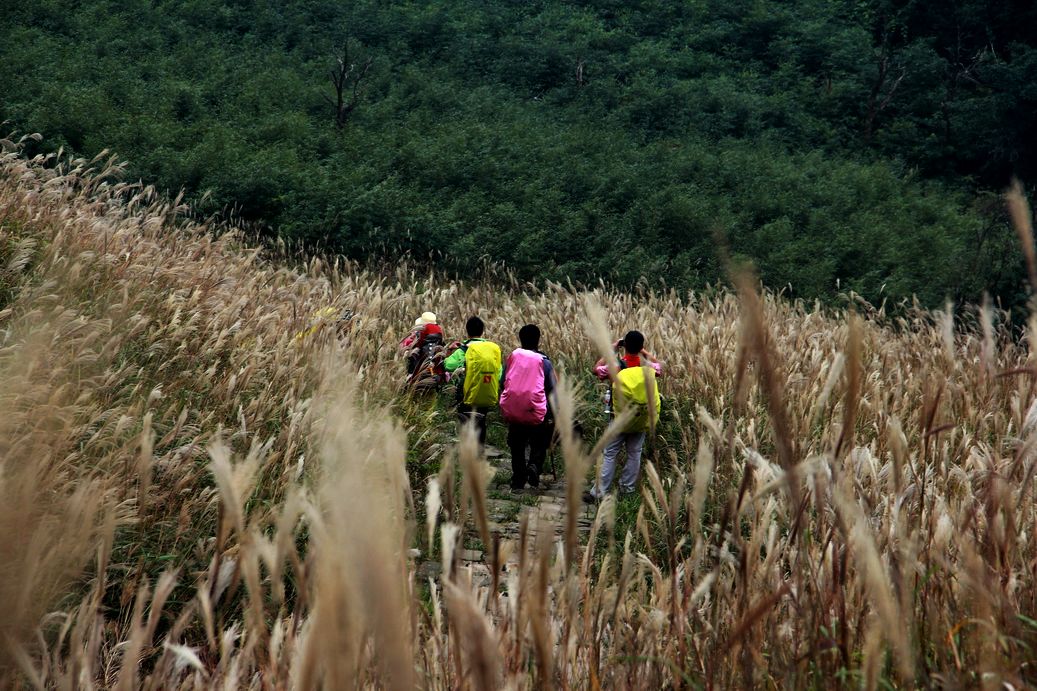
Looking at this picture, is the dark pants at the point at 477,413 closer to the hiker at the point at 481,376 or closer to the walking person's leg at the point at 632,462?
the hiker at the point at 481,376

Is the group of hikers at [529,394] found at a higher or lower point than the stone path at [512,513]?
higher

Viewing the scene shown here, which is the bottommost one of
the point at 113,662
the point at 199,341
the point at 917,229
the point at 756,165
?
the point at 113,662

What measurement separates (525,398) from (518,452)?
472 mm

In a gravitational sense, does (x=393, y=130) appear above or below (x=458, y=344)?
above

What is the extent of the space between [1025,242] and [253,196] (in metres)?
14.9

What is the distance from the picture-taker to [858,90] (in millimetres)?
26422

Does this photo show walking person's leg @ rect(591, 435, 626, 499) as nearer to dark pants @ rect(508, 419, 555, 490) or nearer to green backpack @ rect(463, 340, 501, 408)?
dark pants @ rect(508, 419, 555, 490)

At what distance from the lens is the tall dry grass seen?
0.98 metres

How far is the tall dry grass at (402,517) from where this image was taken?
978 millimetres

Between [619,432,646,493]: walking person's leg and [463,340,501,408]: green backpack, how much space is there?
1155 mm

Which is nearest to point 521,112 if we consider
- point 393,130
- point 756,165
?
point 393,130

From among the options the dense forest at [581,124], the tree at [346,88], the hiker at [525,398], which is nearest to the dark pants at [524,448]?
the hiker at [525,398]

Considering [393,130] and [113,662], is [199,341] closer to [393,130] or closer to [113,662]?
[113,662]

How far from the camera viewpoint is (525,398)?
613 centimetres
